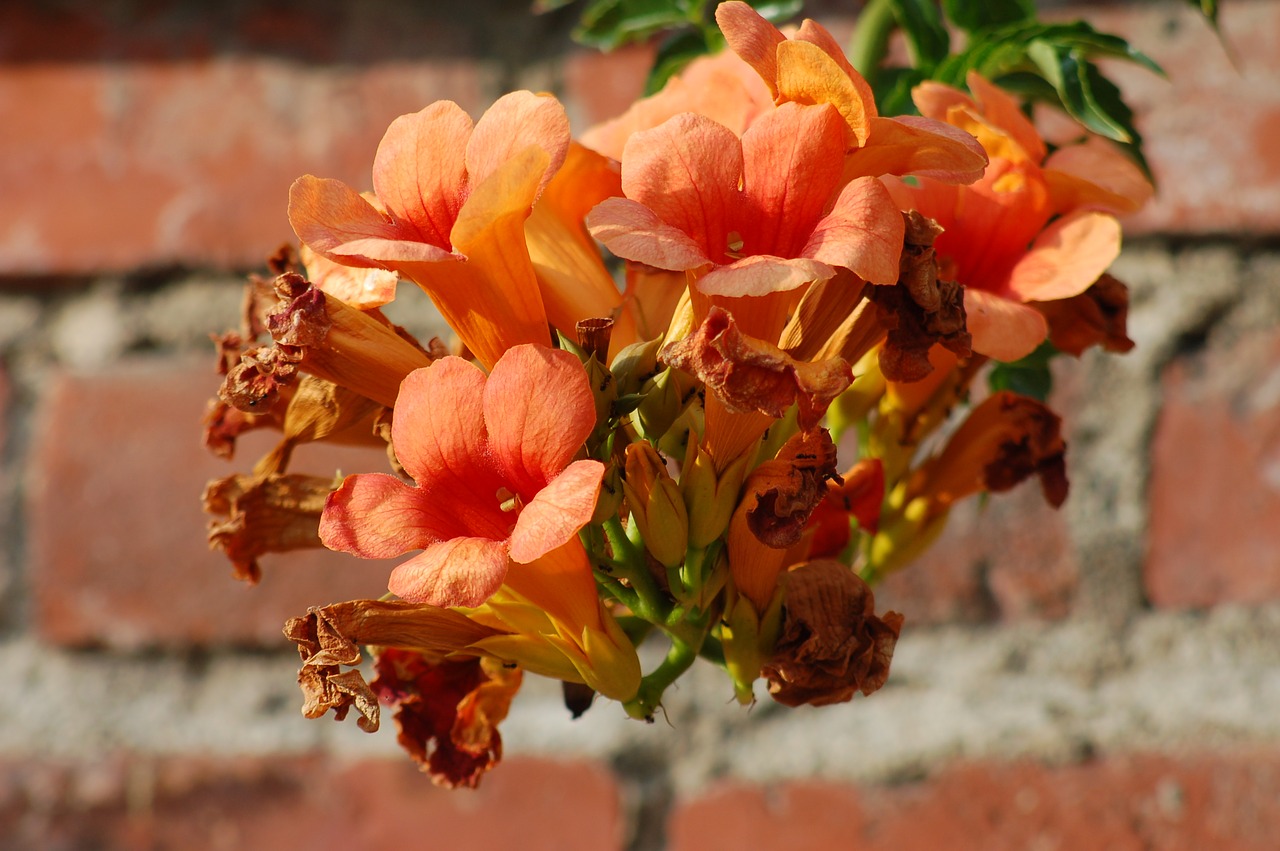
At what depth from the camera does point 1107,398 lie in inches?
25.6

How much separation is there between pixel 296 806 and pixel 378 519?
0.53 m

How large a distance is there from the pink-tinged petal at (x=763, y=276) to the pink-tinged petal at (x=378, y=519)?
0.26 ft

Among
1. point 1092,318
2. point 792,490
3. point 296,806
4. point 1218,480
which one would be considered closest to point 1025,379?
point 1092,318

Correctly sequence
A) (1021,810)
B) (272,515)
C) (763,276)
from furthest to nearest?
(1021,810) < (272,515) < (763,276)

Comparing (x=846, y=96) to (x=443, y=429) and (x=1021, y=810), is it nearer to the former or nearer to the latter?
(x=443, y=429)

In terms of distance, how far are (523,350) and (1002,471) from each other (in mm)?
182

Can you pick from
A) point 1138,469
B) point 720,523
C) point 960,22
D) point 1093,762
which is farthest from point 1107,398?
point 720,523

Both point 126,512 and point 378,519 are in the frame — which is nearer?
point 378,519

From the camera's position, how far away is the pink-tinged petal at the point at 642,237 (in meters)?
0.22

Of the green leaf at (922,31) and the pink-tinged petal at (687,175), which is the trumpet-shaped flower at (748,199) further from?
the green leaf at (922,31)

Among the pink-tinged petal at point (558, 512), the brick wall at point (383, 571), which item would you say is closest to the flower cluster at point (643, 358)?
the pink-tinged petal at point (558, 512)

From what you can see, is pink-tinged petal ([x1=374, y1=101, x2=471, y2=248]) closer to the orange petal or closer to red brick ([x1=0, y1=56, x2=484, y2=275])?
the orange petal

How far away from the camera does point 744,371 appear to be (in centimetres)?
22

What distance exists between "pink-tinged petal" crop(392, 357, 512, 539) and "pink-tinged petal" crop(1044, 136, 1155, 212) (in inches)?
6.7
